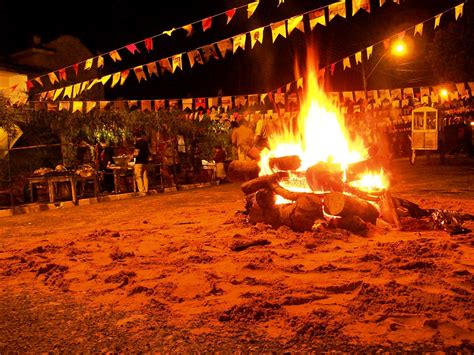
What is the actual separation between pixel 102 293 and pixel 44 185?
34.9ft

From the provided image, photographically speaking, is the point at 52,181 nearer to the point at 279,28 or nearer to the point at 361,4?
the point at 279,28

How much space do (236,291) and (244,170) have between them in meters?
4.61

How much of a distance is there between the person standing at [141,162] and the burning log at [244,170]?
6.64 metres

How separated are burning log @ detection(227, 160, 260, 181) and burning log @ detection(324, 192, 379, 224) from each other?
231 centimetres

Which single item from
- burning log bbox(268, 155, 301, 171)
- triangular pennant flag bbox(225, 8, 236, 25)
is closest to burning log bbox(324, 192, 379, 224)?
burning log bbox(268, 155, 301, 171)

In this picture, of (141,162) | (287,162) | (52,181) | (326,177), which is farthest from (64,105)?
(326,177)

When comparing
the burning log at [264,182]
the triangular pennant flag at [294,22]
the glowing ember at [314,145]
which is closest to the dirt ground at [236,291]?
the burning log at [264,182]

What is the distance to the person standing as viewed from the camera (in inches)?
591

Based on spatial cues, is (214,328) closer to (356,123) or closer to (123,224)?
(123,224)

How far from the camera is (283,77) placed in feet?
115

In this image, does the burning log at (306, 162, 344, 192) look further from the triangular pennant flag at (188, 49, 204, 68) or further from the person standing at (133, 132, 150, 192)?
Result: the person standing at (133, 132, 150, 192)

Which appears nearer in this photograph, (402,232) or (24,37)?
(402,232)

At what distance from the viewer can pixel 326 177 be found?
730 centimetres

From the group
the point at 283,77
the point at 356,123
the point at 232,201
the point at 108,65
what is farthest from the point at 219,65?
the point at 232,201
